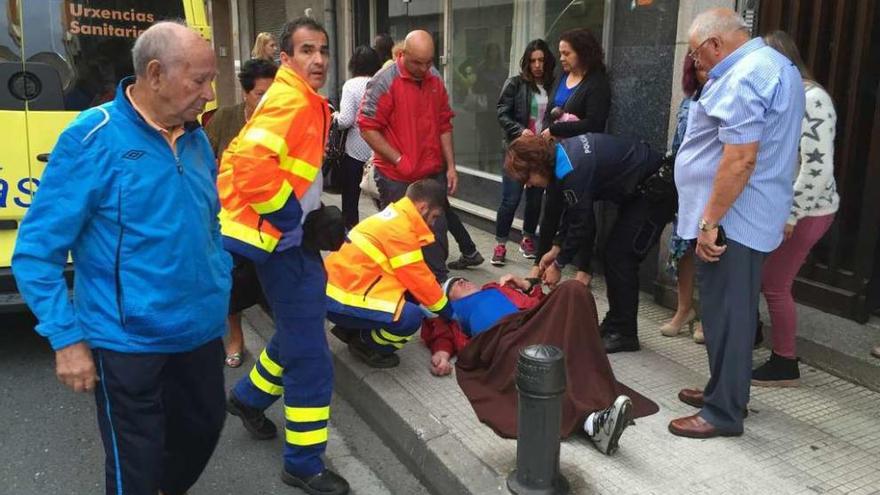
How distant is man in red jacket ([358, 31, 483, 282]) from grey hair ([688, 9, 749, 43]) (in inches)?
79.5

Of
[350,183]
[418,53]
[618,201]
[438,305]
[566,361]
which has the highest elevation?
[418,53]

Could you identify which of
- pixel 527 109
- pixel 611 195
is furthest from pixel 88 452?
pixel 527 109

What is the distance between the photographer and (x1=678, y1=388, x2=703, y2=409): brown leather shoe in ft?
11.5

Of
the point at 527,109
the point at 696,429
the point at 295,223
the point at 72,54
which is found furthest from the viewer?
the point at 527,109

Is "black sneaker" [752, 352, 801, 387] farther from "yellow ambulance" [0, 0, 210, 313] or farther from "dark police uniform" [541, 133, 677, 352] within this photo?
"yellow ambulance" [0, 0, 210, 313]

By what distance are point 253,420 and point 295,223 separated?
1.20m

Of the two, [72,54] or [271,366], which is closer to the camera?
[271,366]

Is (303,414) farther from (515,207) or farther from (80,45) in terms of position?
(515,207)

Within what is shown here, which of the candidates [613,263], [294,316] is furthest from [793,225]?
[294,316]

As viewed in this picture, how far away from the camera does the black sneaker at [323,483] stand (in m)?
3.03

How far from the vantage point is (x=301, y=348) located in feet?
9.47

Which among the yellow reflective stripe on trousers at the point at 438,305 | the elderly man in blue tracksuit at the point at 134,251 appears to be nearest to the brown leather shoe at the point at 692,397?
the yellow reflective stripe on trousers at the point at 438,305

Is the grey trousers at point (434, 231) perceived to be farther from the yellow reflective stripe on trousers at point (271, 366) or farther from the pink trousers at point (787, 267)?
the pink trousers at point (787, 267)

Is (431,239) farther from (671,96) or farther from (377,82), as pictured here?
(671,96)
